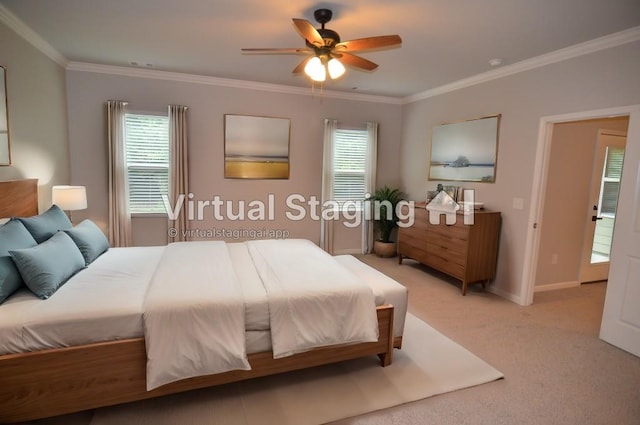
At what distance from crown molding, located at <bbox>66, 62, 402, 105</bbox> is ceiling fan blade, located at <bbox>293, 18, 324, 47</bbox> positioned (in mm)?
2569

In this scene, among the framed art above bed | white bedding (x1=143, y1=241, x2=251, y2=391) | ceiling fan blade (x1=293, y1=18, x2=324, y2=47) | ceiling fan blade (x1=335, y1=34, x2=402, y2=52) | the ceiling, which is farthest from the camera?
the framed art above bed

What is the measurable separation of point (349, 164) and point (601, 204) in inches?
138

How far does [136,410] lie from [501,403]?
90.2 inches

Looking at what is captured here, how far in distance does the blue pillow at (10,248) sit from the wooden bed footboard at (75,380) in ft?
1.46

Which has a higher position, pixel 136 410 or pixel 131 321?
pixel 131 321

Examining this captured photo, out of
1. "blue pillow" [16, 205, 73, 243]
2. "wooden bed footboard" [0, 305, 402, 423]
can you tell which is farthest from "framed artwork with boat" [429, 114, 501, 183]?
"blue pillow" [16, 205, 73, 243]

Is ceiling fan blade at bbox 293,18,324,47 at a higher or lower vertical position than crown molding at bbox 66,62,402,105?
lower

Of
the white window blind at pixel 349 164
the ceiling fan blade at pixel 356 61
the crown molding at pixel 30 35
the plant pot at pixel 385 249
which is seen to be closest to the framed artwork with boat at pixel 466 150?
the white window blind at pixel 349 164

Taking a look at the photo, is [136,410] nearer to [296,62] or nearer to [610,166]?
[296,62]

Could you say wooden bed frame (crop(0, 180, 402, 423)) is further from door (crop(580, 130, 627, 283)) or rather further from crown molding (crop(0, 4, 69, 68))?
door (crop(580, 130, 627, 283))

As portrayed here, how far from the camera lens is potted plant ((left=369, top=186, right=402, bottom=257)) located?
5.43 metres

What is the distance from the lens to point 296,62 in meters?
3.82

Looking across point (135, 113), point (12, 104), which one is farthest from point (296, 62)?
point (12, 104)

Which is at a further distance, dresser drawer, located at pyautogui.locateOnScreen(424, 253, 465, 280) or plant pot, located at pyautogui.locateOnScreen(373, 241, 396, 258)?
plant pot, located at pyautogui.locateOnScreen(373, 241, 396, 258)
